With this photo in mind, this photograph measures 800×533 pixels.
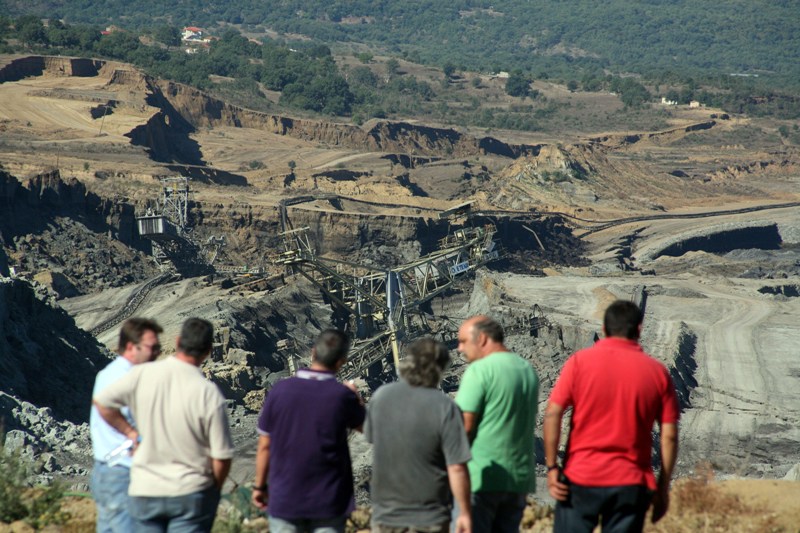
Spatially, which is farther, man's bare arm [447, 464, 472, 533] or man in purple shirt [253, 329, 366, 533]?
man in purple shirt [253, 329, 366, 533]

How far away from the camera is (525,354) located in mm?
39906

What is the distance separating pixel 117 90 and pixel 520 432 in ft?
264

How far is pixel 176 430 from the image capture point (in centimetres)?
752

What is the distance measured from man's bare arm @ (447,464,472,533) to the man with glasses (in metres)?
2.18

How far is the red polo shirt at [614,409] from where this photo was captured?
7605 mm

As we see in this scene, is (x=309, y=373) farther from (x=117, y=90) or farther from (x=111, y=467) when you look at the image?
(x=117, y=90)

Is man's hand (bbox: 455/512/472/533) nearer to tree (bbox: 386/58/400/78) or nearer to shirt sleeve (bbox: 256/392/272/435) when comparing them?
shirt sleeve (bbox: 256/392/272/435)

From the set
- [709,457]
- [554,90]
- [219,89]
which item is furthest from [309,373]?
[554,90]

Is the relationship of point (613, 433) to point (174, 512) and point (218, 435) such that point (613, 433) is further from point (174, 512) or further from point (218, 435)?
point (174, 512)

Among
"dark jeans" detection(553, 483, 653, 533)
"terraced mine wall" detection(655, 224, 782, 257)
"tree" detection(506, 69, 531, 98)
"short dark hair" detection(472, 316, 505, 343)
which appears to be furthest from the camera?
"tree" detection(506, 69, 531, 98)

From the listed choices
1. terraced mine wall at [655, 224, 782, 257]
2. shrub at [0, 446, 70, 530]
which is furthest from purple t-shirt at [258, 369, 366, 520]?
terraced mine wall at [655, 224, 782, 257]

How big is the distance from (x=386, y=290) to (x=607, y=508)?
34.7 meters

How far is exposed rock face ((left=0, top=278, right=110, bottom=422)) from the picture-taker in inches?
1032

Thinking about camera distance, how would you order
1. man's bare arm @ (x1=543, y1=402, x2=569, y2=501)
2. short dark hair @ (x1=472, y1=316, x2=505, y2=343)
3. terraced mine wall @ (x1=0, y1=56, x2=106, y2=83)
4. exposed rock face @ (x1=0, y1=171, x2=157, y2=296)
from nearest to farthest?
man's bare arm @ (x1=543, y1=402, x2=569, y2=501) < short dark hair @ (x1=472, y1=316, x2=505, y2=343) < exposed rock face @ (x1=0, y1=171, x2=157, y2=296) < terraced mine wall @ (x1=0, y1=56, x2=106, y2=83)
